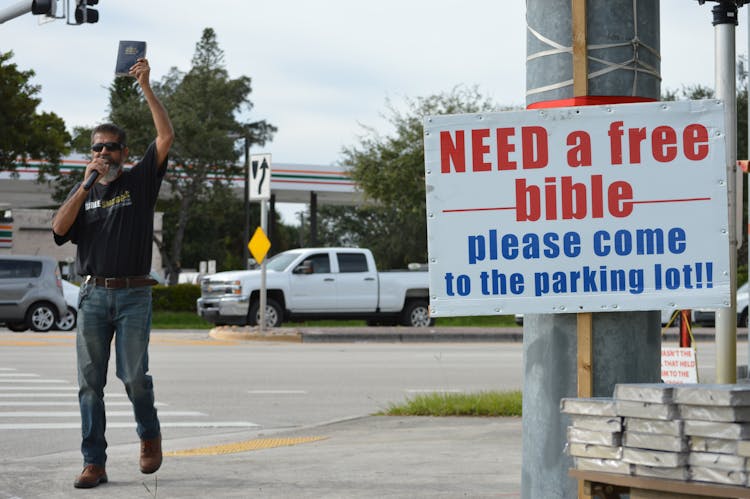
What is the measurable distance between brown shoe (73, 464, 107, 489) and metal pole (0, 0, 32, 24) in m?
14.9

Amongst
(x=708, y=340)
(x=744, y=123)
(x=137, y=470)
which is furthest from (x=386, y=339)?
(x=744, y=123)

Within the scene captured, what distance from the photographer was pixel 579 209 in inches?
176

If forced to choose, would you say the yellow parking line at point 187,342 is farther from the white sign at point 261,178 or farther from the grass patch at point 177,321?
the grass patch at point 177,321

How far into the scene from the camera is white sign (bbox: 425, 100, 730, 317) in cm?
444

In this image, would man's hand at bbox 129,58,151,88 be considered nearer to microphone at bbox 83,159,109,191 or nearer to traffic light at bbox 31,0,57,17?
microphone at bbox 83,159,109,191

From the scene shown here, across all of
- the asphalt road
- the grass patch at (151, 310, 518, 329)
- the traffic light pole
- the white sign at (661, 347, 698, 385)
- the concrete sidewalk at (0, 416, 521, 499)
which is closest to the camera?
the concrete sidewalk at (0, 416, 521, 499)

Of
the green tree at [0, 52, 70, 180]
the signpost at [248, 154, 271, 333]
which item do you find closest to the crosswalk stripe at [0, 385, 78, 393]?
the signpost at [248, 154, 271, 333]

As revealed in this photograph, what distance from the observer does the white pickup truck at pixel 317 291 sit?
2570 cm

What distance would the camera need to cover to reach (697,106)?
14.6 feet

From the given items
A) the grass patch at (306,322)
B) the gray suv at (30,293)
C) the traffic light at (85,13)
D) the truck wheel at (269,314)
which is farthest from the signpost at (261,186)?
the grass patch at (306,322)

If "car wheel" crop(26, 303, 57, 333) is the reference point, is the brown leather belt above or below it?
above

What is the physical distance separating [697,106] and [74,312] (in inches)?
975

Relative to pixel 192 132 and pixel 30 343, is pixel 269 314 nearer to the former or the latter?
pixel 30 343

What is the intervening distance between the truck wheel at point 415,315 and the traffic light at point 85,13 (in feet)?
33.7
